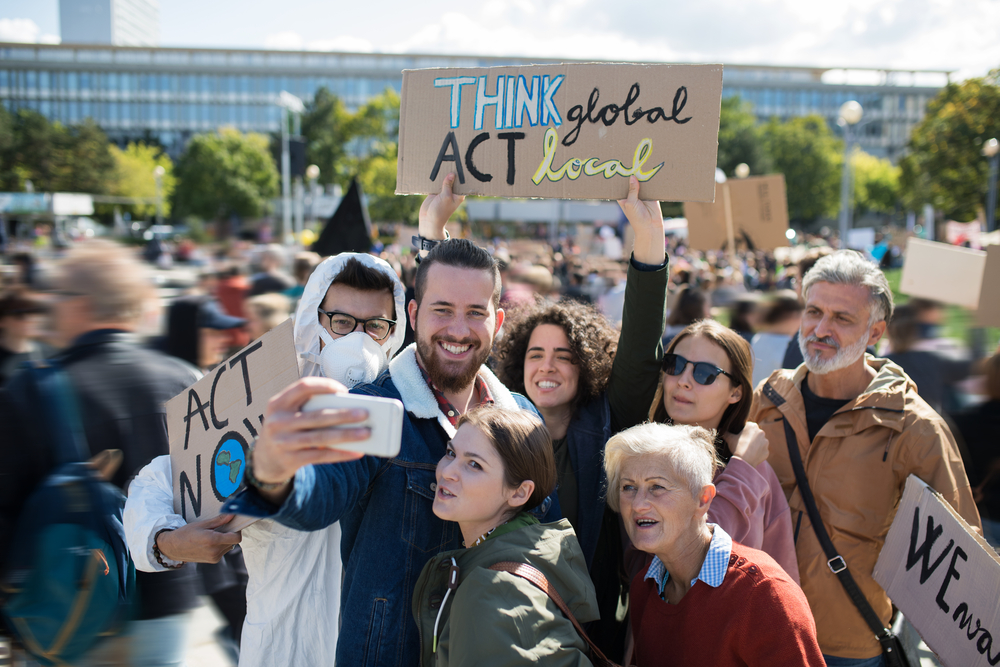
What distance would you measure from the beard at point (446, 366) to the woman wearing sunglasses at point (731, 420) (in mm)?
868

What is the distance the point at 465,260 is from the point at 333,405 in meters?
0.87

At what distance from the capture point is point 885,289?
2.79 m

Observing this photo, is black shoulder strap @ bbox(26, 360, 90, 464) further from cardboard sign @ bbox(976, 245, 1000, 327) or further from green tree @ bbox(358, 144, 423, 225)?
green tree @ bbox(358, 144, 423, 225)

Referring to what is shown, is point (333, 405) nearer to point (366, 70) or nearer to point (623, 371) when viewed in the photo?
point (623, 371)

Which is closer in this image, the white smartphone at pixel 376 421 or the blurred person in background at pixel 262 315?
the white smartphone at pixel 376 421

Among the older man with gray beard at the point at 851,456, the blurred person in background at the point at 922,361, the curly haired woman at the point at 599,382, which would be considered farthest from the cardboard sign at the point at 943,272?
the curly haired woman at the point at 599,382

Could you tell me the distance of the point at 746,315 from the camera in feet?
17.6

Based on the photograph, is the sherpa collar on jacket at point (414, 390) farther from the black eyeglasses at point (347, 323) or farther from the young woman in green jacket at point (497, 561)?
the black eyeglasses at point (347, 323)

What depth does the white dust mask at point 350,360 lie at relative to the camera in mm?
2334

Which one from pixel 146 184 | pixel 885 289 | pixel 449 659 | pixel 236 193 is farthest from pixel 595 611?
pixel 146 184

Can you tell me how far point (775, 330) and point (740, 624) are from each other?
369 cm

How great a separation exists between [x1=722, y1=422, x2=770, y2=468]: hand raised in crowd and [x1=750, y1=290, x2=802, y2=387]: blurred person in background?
2489mm

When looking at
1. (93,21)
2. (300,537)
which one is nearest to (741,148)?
(300,537)

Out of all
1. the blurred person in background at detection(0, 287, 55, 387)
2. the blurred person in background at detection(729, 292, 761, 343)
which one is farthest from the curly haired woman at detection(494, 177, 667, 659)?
the blurred person in background at detection(0, 287, 55, 387)
